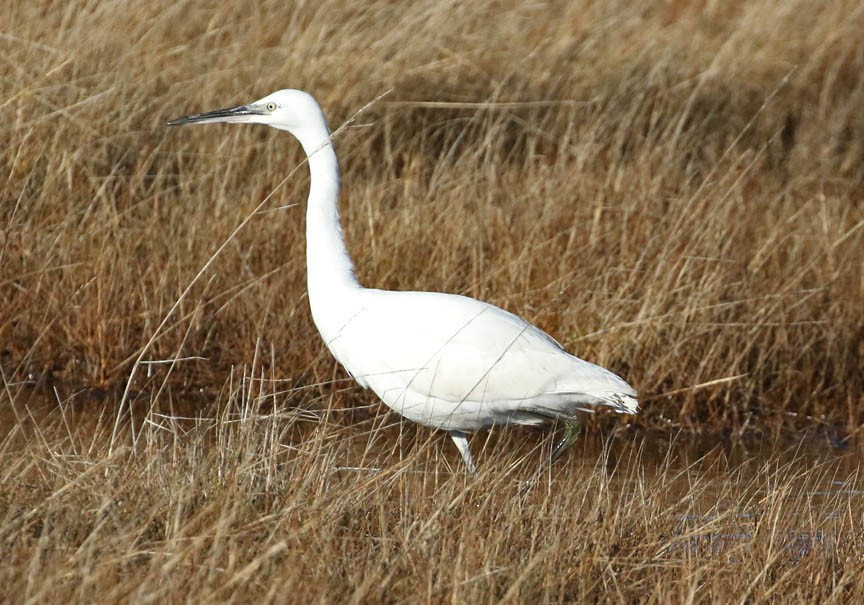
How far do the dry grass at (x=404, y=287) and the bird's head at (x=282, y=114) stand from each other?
660mm

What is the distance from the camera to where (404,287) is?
6414 mm

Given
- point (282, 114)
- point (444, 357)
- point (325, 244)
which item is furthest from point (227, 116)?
point (444, 357)

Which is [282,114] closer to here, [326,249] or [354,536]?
[326,249]

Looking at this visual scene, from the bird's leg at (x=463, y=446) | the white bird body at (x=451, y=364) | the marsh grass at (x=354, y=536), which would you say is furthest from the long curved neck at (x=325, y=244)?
the marsh grass at (x=354, y=536)

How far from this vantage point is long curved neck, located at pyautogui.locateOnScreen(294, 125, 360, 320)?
496 centimetres

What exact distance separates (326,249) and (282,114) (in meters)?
0.60

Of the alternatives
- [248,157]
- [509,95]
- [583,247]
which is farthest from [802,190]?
[248,157]

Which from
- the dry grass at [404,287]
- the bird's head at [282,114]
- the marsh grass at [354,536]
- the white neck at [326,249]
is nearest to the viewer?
the marsh grass at [354,536]

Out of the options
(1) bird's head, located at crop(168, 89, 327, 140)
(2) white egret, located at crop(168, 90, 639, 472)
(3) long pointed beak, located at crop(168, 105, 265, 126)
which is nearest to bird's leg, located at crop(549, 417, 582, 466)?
(2) white egret, located at crop(168, 90, 639, 472)

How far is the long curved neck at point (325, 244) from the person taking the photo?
496cm

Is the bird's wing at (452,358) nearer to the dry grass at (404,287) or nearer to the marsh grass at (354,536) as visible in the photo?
the dry grass at (404,287)

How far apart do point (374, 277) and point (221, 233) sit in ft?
2.47

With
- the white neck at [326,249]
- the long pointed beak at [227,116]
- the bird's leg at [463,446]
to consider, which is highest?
the long pointed beak at [227,116]

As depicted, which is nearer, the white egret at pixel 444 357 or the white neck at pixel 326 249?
the white egret at pixel 444 357
